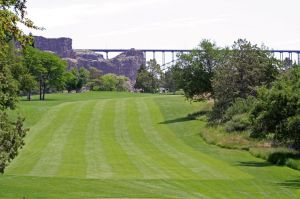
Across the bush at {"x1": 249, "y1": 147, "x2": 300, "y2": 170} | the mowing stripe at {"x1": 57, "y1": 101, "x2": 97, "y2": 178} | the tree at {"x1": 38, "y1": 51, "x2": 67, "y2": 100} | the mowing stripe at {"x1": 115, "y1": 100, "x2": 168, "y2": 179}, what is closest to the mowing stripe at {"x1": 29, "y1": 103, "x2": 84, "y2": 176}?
the mowing stripe at {"x1": 57, "y1": 101, "x2": 97, "y2": 178}

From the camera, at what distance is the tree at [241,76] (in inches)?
2670

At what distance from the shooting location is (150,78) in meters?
180

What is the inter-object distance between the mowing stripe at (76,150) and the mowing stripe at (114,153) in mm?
2020

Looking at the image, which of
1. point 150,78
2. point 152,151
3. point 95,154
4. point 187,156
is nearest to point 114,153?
point 95,154

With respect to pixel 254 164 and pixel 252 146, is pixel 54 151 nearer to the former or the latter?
pixel 254 164

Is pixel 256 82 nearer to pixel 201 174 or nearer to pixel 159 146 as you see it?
pixel 159 146

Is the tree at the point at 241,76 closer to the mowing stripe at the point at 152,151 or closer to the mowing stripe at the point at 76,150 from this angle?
the mowing stripe at the point at 152,151

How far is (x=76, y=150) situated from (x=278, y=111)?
18473 mm

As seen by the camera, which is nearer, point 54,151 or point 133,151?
point 54,151

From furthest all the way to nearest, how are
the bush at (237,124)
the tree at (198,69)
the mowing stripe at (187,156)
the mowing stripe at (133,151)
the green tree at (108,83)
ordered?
the green tree at (108,83), the tree at (198,69), the bush at (237,124), the mowing stripe at (133,151), the mowing stripe at (187,156)

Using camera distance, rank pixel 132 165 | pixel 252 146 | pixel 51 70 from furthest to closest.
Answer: pixel 51 70 → pixel 252 146 → pixel 132 165

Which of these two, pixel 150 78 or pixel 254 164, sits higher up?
pixel 150 78

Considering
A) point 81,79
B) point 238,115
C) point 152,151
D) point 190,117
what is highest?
point 81,79

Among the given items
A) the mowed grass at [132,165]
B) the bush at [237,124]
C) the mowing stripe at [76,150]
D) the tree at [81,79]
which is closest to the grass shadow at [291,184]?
the mowed grass at [132,165]
